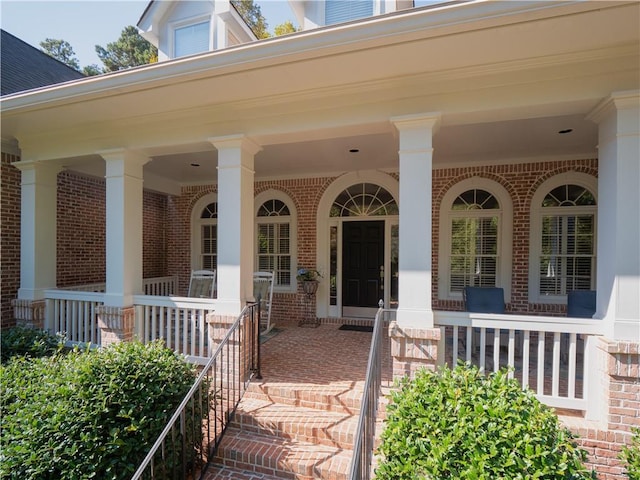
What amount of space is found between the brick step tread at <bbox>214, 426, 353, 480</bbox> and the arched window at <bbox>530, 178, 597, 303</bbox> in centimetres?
479

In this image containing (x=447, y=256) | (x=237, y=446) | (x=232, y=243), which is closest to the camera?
(x=237, y=446)

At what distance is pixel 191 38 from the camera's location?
574 centimetres

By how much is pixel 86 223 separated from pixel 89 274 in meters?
0.97

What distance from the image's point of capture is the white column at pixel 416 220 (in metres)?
3.12

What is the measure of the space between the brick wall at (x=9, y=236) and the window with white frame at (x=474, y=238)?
23.1 feet

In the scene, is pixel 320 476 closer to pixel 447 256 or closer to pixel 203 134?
pixel 203 134

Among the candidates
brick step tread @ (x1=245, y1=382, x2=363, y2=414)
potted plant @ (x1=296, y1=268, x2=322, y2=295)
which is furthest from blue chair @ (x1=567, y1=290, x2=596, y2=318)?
potted plant @ (x1=296, y1=268, x2=322, y2=295)

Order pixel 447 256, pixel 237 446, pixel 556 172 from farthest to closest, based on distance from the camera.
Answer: pixel 447 256
pixel 556 172
pixel 237 446

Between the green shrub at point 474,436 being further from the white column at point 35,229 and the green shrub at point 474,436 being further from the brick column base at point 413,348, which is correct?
the white column at point 35,229

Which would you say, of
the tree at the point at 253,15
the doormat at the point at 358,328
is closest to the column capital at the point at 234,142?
the doormat at the point at 358,328

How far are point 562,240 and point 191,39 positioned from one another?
7.34m

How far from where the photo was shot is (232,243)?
3.74 m

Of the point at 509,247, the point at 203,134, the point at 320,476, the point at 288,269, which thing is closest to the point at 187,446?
the point at 320,476

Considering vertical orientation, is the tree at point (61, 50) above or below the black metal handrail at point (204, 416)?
above
